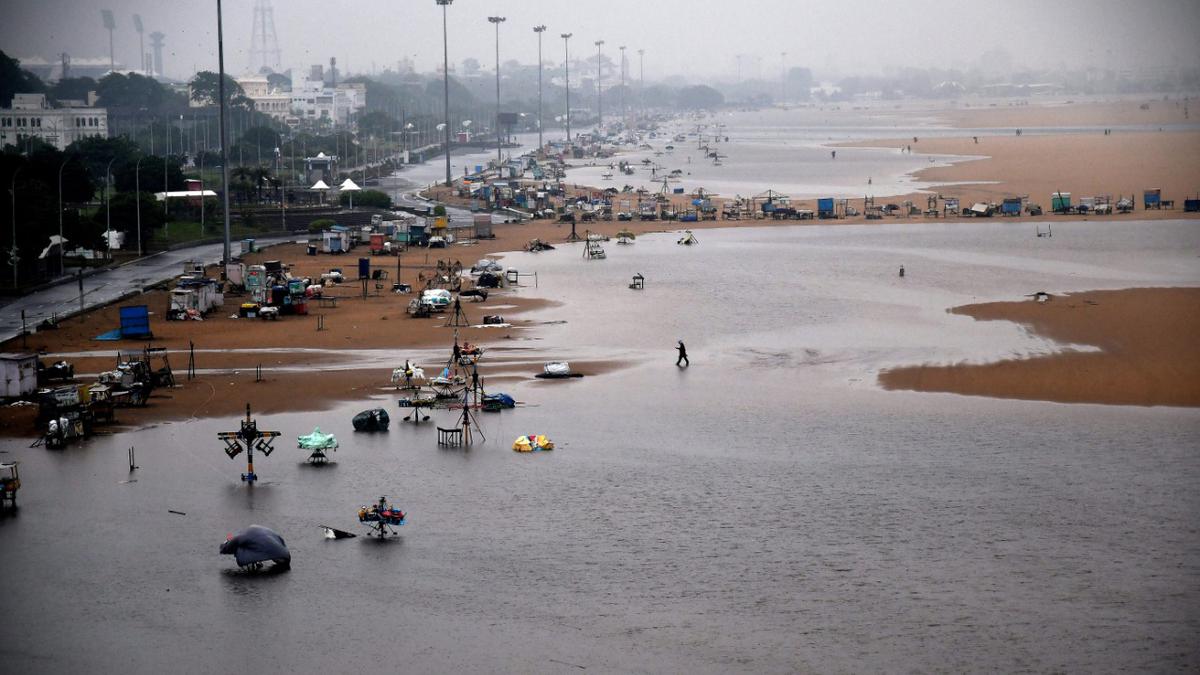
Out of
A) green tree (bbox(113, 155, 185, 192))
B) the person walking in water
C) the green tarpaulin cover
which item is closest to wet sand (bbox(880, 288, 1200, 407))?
the person walking in water

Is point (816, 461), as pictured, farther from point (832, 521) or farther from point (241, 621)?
point (241, 621)

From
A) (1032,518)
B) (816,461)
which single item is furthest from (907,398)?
(1032,518)

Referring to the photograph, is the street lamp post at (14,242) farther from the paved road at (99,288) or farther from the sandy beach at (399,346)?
the sandy beach at (399,346)

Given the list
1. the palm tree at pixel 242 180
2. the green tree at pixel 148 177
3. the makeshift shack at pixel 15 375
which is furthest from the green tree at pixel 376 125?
the makeshift shack at pixel 15 375

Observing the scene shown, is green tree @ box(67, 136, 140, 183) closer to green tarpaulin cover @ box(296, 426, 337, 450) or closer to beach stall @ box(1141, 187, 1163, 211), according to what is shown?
beach stall @ box(1141, 187, 1163, 211)

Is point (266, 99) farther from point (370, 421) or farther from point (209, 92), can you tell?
point (370, 421)
